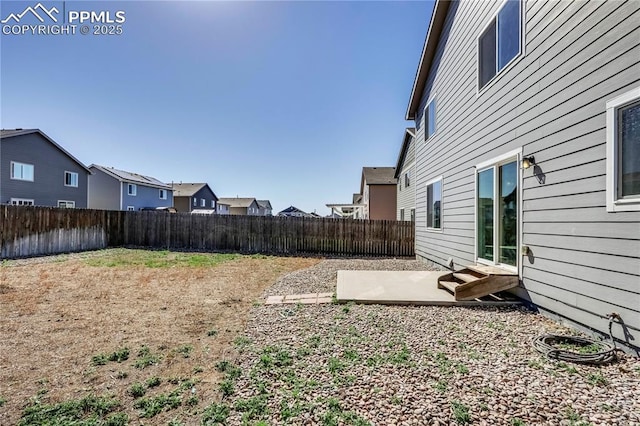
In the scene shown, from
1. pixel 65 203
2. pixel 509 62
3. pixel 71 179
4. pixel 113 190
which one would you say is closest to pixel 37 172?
pixel 71 179

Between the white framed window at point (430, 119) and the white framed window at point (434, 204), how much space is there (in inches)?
62.3

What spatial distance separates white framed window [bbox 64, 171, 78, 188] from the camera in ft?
67.4

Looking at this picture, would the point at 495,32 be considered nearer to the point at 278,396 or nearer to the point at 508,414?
the point at 508,414

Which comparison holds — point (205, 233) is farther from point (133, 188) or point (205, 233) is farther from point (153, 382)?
point (133, 188)

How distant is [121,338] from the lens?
3.65 m

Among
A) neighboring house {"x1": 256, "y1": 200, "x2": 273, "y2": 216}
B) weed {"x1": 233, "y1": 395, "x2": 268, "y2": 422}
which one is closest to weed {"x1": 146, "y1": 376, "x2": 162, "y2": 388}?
weed {"x1": 233, "y1": 395, "x2": 268, "y2": 422}

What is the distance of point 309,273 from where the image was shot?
797cm

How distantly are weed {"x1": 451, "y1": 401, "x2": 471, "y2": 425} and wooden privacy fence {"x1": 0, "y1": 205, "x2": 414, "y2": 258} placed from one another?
10.7m

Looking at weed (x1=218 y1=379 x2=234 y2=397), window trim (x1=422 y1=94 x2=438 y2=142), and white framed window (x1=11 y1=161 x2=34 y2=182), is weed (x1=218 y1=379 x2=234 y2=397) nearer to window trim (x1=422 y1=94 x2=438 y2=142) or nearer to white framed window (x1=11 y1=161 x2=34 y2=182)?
window trim (x1=422 y1=94 x2=438 y2=142)

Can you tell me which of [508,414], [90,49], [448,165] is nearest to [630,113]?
[508,414]

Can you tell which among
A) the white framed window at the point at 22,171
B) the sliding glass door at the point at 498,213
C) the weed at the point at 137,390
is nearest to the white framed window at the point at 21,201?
the white framed window at the point at 22,171

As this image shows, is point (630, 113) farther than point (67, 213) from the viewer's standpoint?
No

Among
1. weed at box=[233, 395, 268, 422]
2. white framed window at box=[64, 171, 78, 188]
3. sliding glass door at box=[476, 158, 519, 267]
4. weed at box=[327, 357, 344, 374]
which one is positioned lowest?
weed at box=[233, 395, 268, 422]

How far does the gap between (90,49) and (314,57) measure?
695 cm
